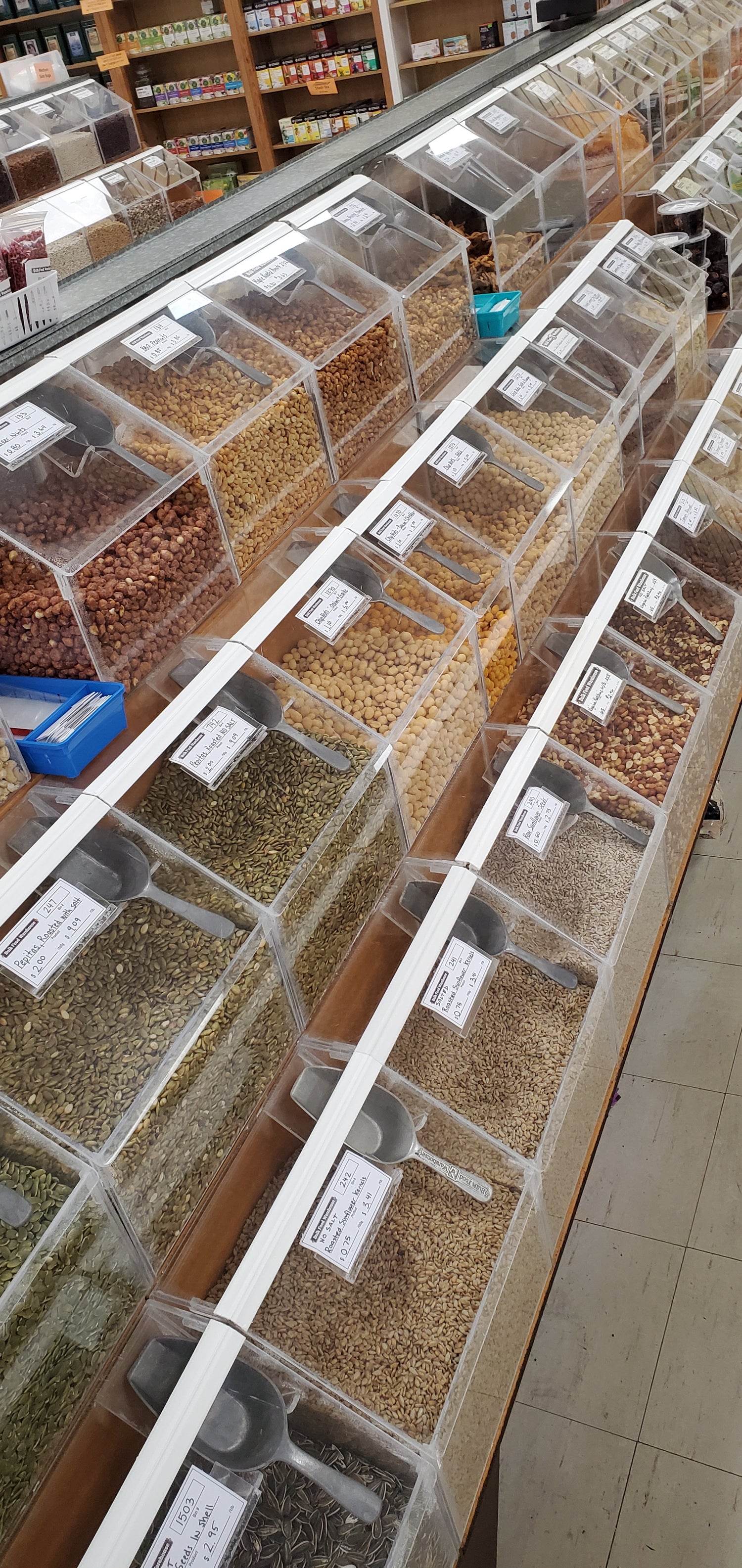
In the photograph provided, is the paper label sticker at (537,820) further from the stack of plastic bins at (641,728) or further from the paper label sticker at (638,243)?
the paper label sticker at (638,243)

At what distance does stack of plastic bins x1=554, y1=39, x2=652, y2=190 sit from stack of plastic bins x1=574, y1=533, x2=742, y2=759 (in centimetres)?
134

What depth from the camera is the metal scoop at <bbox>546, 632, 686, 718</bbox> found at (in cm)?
209

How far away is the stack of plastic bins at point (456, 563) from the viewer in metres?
1.80

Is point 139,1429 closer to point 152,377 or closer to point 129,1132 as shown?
point 129,1132

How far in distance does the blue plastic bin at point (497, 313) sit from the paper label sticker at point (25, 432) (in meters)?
1.18

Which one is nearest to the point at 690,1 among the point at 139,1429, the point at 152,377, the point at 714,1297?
the point at 152,377

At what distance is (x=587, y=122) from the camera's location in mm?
2760

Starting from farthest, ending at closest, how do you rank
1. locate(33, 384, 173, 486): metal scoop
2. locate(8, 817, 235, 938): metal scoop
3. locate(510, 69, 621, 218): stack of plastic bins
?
locate(510, 69, 621, 218): stack of plastic bins < locate(33, 384, 173, 486): metal scoop < locate(8, 817, 235, 938): metal scoop

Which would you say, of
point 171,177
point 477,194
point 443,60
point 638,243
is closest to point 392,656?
point 477,194

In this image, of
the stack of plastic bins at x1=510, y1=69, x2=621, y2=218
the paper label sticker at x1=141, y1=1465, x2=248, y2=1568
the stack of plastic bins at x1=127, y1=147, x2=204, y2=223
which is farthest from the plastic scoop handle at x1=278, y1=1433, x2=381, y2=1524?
the stack of plastic bins at x1=127, y1=147, x2=204, y2=223

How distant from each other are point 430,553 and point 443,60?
5645 mm

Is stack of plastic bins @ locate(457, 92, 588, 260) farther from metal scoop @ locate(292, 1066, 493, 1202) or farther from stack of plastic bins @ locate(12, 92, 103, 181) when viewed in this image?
stack of plastic bins @ locate(12, 92, 103, 181)

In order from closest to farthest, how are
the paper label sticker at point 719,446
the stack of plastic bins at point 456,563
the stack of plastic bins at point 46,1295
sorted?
the stack of plastic bins at point 46,1295 → the stack of plastic bins at point 456,563 → the paper label sticker at point 719,446

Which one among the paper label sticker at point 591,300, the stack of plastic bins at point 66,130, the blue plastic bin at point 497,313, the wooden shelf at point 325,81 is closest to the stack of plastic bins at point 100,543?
the blue plastic bin at point 497,313
